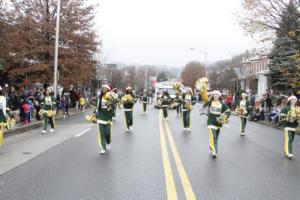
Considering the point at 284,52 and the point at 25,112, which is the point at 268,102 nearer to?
the point at 284,52

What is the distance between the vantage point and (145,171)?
8.84 meters

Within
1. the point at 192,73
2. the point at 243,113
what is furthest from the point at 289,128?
the point at 192,73

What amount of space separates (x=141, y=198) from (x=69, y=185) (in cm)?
159

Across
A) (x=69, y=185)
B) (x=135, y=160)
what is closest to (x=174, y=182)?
(x=69, y=185)

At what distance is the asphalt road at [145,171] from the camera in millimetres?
7066

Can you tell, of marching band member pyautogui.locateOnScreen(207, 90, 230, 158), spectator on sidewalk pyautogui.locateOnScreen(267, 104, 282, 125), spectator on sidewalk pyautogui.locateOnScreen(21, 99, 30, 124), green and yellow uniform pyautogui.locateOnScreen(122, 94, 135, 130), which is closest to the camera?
marching band member pyautogui.locateOnScreen(207, 90, 230, 158)

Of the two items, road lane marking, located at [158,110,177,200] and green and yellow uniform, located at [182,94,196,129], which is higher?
green and yellow uniform, located at [182,94,196,129]

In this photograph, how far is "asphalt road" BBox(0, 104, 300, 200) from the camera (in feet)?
23.2

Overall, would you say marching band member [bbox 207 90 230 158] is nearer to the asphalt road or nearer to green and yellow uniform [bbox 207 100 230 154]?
green and yellow uniform [bbox 207 100 230 154]

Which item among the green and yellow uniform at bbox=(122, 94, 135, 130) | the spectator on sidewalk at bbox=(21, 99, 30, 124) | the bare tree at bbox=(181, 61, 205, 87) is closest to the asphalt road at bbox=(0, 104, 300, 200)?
the green and yellow uniform at bbox=(122, 94, 135, 130)

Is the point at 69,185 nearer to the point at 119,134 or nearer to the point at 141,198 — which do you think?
the point at 141,198

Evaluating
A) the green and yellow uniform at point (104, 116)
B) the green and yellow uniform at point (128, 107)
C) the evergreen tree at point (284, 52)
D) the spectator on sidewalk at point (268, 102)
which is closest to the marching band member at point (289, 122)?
the green and yellow uniform at point (104, 116)

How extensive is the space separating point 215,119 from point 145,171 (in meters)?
3.18

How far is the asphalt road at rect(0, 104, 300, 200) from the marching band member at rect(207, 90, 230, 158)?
39 centimetres
